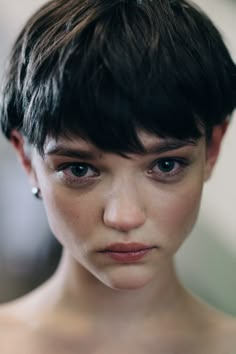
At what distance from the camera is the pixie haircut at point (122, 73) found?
67cm

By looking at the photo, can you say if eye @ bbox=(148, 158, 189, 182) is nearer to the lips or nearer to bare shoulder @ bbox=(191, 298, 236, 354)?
the lips

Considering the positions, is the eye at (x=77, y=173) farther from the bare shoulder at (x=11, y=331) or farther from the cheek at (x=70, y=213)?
the bare shoulder at (x=11, y=331)

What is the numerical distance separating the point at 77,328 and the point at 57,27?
40cm

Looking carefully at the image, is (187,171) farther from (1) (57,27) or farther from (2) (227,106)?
(1) (57,27)

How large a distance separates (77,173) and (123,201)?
72 millimetres

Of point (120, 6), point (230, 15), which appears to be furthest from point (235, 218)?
→ point (120, 6)

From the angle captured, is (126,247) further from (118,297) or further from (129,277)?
(118,297)

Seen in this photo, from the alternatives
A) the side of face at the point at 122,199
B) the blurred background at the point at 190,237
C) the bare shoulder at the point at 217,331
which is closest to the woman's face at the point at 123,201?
the side of face at the point at 122,199

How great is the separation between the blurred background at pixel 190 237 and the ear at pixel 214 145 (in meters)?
0.22

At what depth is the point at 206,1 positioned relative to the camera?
1.00 m

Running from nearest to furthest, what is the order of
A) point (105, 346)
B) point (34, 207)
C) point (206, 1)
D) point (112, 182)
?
point (112, 182), point (105, 346), point (206, 1), point (34, 207)

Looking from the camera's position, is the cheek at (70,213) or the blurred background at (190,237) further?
the blurred background at (190,237)

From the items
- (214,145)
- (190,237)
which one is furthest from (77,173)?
(190,237)

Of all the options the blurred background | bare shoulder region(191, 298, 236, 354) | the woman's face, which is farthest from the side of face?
the blurred background
